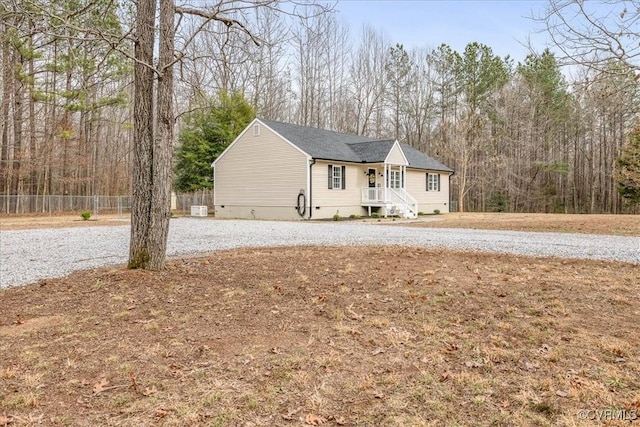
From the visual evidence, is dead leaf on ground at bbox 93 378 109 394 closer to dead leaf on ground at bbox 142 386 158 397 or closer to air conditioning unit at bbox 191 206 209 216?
dead leaf on ground at bbox 142 386 158 397

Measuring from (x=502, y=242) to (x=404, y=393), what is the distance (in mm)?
8570

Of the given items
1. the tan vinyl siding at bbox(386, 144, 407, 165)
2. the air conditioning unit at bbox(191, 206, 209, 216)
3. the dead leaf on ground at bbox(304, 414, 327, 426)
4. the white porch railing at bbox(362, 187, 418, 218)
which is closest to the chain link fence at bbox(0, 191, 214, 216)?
the air conditioning unit at bbox(191, 206, 209, 216)

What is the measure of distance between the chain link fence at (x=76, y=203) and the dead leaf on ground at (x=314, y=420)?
2602cm

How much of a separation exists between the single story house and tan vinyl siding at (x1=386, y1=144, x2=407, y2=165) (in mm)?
16

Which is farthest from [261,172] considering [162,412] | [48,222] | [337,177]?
[162,412]

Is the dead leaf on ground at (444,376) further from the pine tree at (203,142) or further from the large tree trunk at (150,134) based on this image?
the pine tree at (203,142)

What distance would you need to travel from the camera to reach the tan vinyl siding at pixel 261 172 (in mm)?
20609

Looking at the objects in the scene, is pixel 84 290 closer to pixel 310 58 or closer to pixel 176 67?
pixel 176 67

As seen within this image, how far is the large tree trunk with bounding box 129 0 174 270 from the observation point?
568 centimetres

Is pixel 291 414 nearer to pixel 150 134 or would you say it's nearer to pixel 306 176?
pixel 150 134

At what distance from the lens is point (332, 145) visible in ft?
75.9

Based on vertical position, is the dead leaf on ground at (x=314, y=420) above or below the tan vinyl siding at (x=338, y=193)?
below

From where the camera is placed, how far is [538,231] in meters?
13.3

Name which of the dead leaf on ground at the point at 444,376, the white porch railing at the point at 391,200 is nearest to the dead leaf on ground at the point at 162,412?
the dead leaf on ground at the point at 444,376
